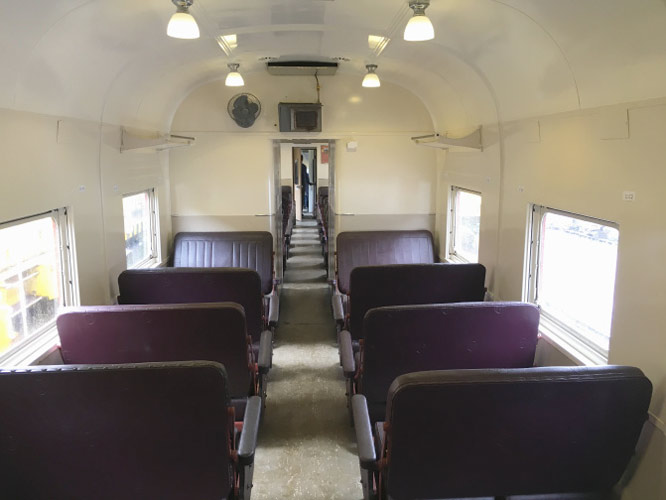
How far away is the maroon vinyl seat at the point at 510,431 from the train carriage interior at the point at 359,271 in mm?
12

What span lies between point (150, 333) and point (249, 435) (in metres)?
1.01

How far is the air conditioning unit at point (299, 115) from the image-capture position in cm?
668

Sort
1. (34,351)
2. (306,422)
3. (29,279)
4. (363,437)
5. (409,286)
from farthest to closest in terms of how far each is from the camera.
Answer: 1. (409,286)
2. (306,422)
3. (29,279)
4. (34,351)
5. (363,437)

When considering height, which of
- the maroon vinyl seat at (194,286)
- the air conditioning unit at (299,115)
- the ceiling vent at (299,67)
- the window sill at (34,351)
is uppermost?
the ceiling vent at (299,67)

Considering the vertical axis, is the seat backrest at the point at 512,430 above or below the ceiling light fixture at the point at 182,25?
below

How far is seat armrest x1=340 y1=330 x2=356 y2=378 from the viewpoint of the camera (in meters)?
3.74

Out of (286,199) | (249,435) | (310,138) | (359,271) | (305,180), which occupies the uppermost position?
(310,138)

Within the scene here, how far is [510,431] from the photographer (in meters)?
2.24

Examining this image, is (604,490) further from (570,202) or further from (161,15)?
(161,15)

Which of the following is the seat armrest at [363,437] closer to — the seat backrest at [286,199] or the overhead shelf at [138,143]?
the overhead shelf at [138,143]

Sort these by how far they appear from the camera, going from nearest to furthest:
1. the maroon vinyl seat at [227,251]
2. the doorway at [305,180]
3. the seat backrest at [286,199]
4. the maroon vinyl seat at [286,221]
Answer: the maroon vinyl seat at [227,251], the maroon vinyl seat at [286,221], the seat backrest at [286,199], the doorway at [305,180]

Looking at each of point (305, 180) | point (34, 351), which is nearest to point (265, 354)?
point (34, 351)

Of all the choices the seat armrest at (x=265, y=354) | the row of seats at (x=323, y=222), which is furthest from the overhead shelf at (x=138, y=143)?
the row of seats at (x=323, y=222)

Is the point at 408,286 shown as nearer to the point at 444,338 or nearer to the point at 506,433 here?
the point at 444,338
